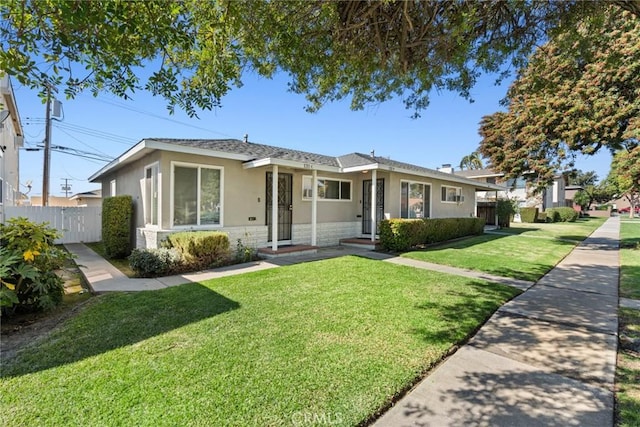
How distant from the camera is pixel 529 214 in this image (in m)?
28.6

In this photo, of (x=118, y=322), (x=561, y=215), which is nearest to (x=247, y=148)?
(x=118, y=322)

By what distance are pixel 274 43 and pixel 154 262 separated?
18.4ft

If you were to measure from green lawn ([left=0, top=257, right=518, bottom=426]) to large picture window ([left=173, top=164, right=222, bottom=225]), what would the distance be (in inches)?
136

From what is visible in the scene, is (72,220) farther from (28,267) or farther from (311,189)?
(28,267)

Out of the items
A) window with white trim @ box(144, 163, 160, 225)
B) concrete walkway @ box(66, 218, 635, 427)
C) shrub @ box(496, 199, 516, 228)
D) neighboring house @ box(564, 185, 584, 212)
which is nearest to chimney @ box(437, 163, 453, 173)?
shrub @ box(496, 199, 516, 228)

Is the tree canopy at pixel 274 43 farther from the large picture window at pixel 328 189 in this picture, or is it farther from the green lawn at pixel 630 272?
the green lawn at pixel 630 272

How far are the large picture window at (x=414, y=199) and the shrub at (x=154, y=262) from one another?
9.49 metres

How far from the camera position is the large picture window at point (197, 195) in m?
8.79

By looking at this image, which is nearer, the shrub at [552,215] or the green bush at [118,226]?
the green bush at [118,226]

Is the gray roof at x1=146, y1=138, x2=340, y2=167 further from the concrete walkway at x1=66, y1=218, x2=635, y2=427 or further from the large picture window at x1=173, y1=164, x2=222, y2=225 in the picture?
the concrete walkway at x1=66, y1=218, x2=635, y2=427

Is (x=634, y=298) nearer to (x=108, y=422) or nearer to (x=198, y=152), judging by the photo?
(x=108, y=422)

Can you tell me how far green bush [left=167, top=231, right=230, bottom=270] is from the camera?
7723 millimetres

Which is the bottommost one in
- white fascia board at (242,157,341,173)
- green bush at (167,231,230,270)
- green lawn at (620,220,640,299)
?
green lawn at (620,220,640,299)

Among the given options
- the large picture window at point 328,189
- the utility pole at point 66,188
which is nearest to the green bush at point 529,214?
the large picture window at point 328,189
